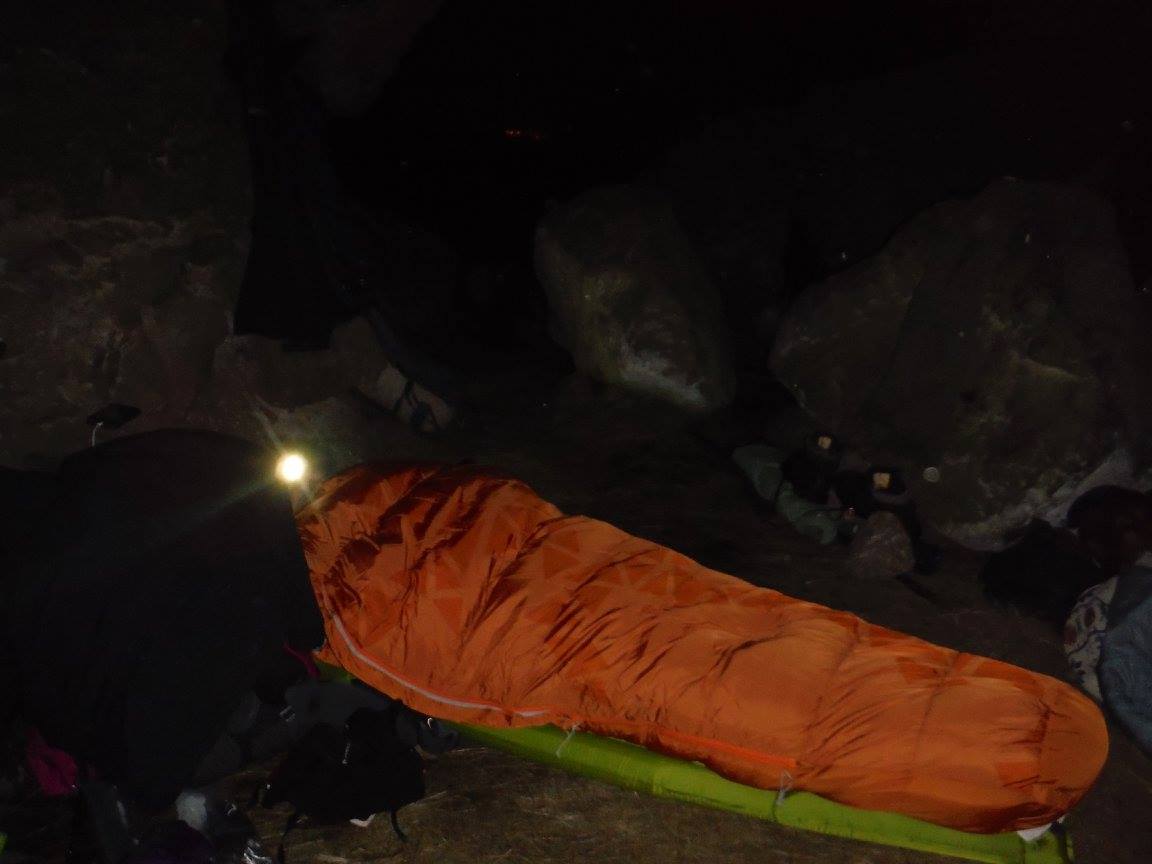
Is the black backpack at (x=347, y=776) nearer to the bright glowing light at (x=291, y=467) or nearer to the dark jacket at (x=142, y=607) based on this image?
the dark jacket at (x=142, y=607)

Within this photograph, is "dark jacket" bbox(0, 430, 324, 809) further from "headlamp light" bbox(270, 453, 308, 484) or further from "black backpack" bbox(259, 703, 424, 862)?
"headlamp light" bbox(270, 453, 308, 484)

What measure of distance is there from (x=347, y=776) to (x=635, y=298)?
4.58 metres

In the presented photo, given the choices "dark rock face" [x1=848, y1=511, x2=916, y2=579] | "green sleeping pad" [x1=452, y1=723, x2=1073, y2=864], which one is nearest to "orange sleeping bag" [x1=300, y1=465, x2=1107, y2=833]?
"green sleeping pad" [x1=452, y1=723, x2=1073, y2=864]

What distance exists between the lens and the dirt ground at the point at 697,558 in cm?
248

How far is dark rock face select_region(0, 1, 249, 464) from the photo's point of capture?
13.1ft

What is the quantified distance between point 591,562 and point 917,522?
2621mm

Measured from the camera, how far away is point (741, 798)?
2.46m

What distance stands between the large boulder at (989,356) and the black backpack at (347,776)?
145 inches

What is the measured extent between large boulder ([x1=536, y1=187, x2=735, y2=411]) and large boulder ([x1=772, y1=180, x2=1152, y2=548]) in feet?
2.38

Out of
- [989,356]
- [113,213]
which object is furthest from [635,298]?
[113,213]

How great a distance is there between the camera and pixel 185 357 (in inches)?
179

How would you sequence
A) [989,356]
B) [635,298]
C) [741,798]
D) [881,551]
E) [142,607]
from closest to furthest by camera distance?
1. [142,607]
2. [741,798]
3. [881,551]
4. [989,356]
5. [635,298]

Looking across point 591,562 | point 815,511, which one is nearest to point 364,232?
point 815,511

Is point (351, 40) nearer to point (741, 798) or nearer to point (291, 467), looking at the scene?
point (291, 467)
